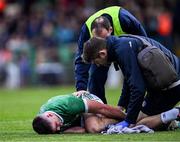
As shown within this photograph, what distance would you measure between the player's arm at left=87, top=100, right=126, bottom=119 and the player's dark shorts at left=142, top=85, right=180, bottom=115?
409 mm

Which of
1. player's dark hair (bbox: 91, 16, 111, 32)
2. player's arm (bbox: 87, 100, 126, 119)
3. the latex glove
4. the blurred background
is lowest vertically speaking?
the blurred background

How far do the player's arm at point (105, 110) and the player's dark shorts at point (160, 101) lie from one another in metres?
0.41

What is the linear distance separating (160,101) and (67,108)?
4.54 ft

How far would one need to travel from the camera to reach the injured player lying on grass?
1225cm

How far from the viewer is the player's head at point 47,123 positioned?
1214 cm

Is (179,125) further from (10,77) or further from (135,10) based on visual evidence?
(10,77)

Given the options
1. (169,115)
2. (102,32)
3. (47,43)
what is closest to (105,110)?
(169,115)

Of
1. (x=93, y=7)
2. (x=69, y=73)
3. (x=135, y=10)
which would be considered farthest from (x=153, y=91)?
(x=93, y=7)

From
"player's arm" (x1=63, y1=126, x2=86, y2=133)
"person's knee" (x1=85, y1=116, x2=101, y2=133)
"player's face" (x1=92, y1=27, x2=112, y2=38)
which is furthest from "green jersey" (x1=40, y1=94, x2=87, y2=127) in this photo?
"player's face" (x1=92, y1=27, x2=112, y2=38)

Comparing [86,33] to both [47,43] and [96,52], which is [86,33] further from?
[47,43]

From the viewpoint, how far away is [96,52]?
39.2ft

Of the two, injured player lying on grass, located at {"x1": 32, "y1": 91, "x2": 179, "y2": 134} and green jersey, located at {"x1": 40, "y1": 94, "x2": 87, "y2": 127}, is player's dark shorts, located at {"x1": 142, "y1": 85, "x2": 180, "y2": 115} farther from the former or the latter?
green jersey, located at {"x1": 40, "y1": 94, "x2": 87, "y2": 127}

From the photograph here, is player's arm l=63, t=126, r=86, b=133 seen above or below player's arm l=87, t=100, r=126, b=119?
below

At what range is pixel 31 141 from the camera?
11453mm
